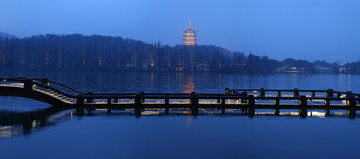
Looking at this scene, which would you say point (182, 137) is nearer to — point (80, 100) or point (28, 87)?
point (80, 100)

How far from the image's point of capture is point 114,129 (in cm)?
1470

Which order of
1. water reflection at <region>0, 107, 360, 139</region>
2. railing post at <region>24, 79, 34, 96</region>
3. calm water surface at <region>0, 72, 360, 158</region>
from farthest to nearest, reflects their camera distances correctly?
railing post at <region>24, 79, 34, 96</region> → water reflection at <region>0, 107, 360, 139</region> → calm water surface at <region>0, 72, 360, 158</region>

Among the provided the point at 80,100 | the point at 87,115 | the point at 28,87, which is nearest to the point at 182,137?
the point at 87,115

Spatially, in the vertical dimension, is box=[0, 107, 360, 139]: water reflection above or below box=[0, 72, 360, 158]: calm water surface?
above

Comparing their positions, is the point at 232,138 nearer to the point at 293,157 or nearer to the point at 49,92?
the point at 293,157

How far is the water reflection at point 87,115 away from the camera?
50.6 ft

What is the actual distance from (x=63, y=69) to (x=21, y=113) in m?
171

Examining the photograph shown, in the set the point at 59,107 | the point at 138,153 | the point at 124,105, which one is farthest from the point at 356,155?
the point at 59,107

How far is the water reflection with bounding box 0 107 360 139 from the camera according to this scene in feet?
50.6

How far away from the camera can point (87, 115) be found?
61.8 ft

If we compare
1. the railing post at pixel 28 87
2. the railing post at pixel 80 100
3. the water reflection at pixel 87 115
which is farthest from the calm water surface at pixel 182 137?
the railing post at pixel 28 87

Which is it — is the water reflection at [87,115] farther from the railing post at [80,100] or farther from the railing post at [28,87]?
the railing post at [28,87]

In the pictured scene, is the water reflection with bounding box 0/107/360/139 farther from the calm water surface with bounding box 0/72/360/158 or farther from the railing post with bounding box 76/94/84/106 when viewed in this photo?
the railing post with bounding box 76/94/84/106

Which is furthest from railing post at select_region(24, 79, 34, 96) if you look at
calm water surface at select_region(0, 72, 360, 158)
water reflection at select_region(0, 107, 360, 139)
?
calm water surface at select_region(0, 72, 360, 158)
